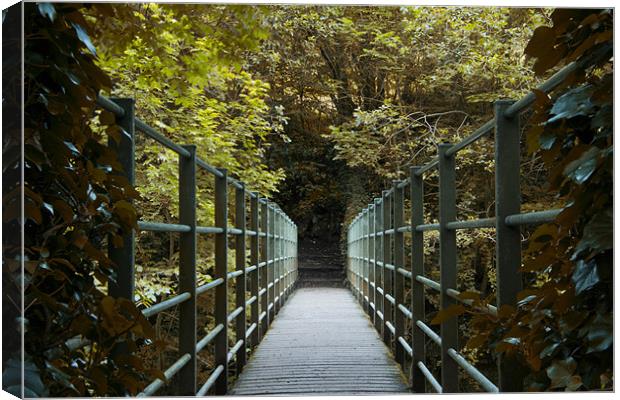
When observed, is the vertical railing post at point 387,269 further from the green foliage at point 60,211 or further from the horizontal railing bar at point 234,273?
the green foliage at point 60,211

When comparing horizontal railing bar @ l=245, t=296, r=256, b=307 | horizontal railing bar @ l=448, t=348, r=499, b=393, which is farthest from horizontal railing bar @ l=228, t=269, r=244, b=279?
horizontal railing bar @ l=448, t=348, r=499, b=393

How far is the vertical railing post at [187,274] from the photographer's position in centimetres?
192

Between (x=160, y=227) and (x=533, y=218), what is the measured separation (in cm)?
80

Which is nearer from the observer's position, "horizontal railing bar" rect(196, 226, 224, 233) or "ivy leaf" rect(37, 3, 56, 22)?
"ivy leaf" rect(37, 3, 56, 22)

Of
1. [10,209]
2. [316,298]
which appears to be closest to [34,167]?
[10,209]

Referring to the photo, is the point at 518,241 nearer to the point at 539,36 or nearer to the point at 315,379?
the point at 539,36

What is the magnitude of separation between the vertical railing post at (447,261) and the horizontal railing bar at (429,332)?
0.37ft

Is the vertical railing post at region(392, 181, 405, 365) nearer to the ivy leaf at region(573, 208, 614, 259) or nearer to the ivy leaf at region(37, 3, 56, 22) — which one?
the ivy leaf at region(573, 208, 614, 259)

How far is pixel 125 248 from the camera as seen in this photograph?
1.39 m

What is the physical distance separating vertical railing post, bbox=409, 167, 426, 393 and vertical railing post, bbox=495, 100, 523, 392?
3.86ft

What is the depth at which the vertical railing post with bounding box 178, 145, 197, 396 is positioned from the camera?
1.92 m

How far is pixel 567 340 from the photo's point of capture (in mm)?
1037

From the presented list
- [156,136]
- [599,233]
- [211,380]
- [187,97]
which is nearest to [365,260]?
[187,97]

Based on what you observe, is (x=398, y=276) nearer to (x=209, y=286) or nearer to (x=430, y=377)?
(x=430, y=377)
